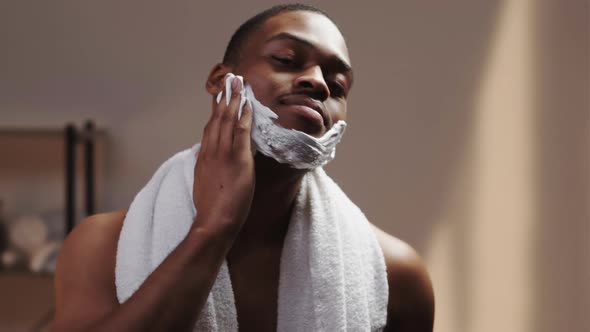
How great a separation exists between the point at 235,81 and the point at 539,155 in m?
1.12

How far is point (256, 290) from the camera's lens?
34.3 inches

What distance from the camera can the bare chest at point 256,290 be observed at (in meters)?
0.85

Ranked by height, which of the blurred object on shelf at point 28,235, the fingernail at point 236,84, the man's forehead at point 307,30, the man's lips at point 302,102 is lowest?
the blurred object on shelf at point 28,235

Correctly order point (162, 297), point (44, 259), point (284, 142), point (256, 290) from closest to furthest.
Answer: point (162, 297) < point (284, 142) < point (256, 290) < point (44, 259)

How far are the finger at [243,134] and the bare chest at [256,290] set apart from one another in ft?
0.65

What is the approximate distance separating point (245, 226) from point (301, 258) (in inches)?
3.7

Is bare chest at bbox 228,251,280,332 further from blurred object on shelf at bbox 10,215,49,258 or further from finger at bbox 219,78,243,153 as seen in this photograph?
blurred object on shelf at bbox 10,215,49,258

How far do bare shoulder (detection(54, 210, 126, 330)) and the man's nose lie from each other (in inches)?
13.4

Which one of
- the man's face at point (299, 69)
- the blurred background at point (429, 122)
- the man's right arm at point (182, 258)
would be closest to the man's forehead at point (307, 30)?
→ the man's face at point (299, 69)

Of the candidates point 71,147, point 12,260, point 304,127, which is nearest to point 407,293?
point 304,127

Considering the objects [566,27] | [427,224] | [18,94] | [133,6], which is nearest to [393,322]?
[427,224]

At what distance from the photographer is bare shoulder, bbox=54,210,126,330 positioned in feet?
2.52

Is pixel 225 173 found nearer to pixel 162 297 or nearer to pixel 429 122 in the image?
pixel 162 297

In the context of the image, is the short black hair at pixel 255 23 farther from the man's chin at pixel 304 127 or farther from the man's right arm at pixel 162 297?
the man's right arm at pixel 162 297
